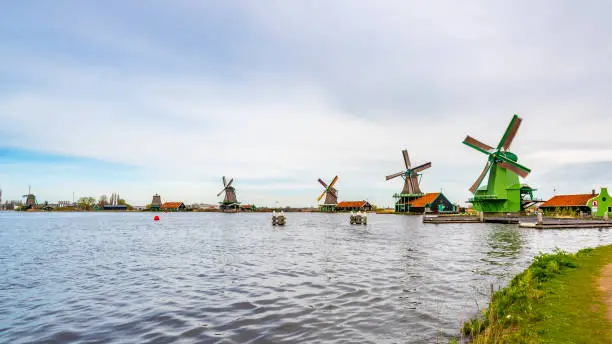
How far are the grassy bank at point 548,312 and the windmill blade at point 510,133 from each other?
67.5m

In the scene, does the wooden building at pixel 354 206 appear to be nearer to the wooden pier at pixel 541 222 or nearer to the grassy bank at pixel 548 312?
the wooden pier at pixel 541 222

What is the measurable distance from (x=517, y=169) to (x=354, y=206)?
73.7 metres

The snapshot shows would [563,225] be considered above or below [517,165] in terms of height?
below

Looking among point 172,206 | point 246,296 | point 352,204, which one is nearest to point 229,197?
point 172,206

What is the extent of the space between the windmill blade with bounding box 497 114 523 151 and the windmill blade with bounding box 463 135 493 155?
2.77 metres

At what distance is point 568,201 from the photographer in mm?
79375

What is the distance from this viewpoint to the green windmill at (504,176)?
73625 millimetres

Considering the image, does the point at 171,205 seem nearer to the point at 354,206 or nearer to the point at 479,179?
the point at 354,206

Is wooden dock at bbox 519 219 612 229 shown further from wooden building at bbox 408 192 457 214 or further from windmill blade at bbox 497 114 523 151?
wooden building at bbox 408 192 457 214

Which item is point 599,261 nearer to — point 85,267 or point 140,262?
point 140,262

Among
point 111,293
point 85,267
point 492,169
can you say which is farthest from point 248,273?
point 492,169

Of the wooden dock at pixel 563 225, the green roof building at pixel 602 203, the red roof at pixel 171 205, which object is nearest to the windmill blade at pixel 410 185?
the green roof building at pixel 602 203

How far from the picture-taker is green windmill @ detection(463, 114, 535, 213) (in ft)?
242

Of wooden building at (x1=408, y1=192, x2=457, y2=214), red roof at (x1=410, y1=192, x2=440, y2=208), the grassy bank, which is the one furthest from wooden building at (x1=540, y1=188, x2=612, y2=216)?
the grassy bank
